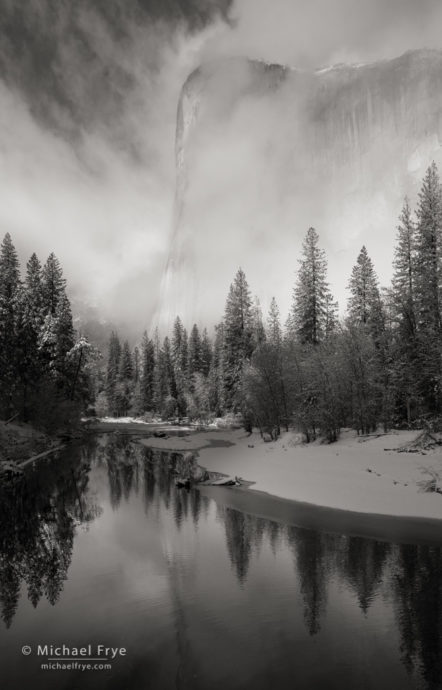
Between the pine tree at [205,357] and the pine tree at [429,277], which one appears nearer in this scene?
the pine tree at [429,277]

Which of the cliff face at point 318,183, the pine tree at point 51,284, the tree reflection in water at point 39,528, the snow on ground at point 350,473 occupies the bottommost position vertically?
the tree reflection in water at point 39,528

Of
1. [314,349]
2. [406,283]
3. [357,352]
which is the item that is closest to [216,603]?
[357,352]

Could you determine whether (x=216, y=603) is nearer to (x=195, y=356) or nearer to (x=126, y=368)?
(x=195, y=356)

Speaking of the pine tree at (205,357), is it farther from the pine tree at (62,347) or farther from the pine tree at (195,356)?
the pine tree at (62,347)

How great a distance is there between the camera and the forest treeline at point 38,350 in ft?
116

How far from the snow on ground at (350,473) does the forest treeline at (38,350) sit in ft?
55.9

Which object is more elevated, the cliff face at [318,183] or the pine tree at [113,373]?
the cliff face at [318,183]

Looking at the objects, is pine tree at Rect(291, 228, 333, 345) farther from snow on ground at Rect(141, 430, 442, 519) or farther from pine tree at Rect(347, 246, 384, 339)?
snow on ground at Rect(141, 430, 442, 519)

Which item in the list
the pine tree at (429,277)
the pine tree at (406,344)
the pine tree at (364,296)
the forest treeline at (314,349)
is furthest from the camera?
the pine tree at (364,296)

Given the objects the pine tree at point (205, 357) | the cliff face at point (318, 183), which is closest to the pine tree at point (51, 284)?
the pine tree at point (205, 357)

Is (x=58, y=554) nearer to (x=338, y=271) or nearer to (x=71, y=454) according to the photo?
(x=71, y=454)

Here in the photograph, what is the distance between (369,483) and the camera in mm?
17188

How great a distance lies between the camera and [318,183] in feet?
365

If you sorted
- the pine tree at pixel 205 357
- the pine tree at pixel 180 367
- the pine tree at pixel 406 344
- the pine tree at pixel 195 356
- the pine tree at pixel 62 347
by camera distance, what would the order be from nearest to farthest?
the pine tree at pixel 406 344
the pine tree at pixel 62 347
the pine tree at pixel 180 367
the pine tree at pixel 195 356
the pine tree at pixel 205 357
